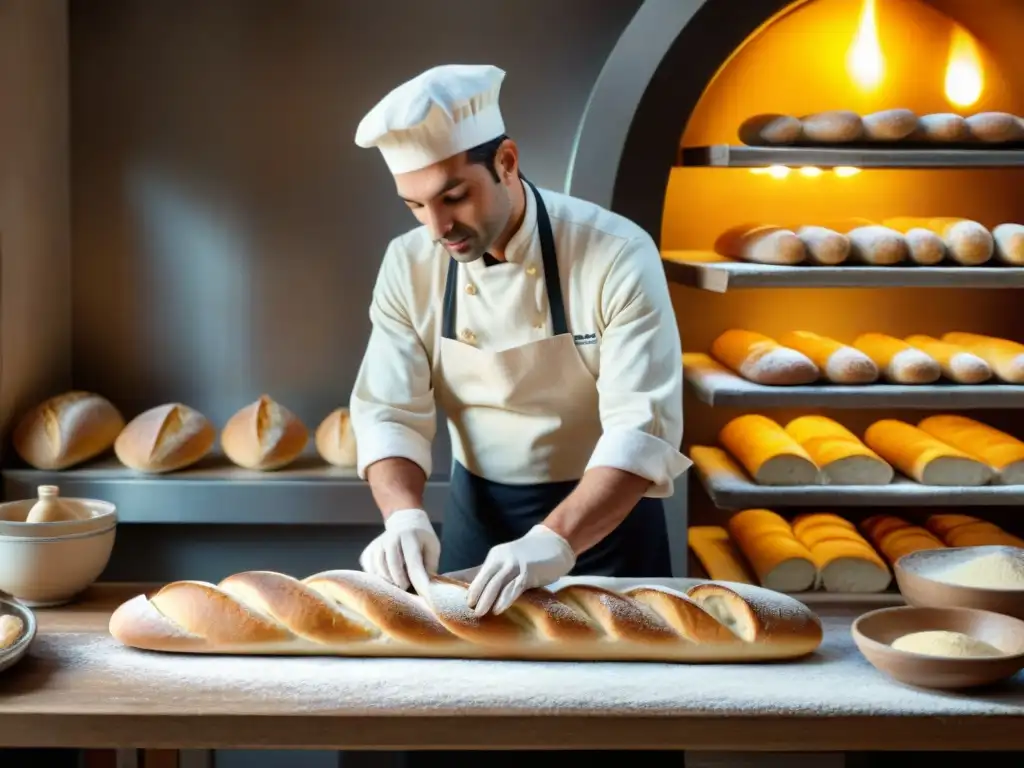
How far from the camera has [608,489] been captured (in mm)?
2180

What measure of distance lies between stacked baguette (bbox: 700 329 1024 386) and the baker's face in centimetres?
89

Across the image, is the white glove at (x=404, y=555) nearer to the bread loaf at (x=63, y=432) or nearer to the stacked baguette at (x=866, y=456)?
the stacked baguette at (x=866, y=456)

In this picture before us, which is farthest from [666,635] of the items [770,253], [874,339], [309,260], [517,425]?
[309,260]

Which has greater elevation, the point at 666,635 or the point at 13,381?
the point at 13,381

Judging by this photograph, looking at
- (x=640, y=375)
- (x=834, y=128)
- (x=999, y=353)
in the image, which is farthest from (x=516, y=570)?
(x=999, y=353)

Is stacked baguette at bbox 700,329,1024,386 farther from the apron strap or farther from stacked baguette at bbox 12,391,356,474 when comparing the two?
stacked baguette at bbox 12,391,356,474

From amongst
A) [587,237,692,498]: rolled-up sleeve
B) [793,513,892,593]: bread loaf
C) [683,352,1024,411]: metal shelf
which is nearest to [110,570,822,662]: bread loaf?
[587,237,692,498]: rolled-up sleeve

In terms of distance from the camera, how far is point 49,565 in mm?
2023

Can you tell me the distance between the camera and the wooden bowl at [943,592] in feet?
6.09

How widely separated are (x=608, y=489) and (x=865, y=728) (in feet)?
2.26

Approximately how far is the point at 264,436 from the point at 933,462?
5.46 feet

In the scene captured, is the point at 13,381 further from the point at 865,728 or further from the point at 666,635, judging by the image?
the point at 865,728

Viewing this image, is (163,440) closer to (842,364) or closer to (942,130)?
(842,364)

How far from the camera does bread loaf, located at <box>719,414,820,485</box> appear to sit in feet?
9.47
